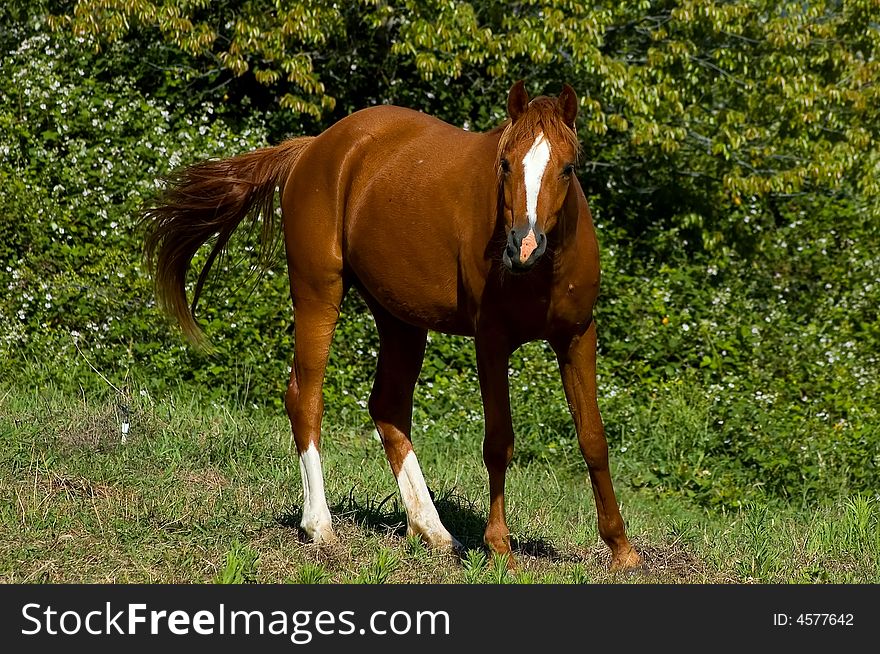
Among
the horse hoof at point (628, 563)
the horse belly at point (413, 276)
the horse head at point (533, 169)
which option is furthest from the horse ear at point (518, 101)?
the horse hoof at point (628, 563)

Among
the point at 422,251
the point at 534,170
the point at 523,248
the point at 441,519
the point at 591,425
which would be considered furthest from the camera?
the point at 441,519

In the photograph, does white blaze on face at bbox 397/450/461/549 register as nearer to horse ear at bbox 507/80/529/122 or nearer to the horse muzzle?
the horse muzzle

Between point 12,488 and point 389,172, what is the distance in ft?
7.76

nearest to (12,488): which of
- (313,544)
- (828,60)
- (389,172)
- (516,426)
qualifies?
(313,544)

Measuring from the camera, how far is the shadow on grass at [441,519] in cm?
596

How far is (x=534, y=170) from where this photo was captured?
4.71 meters

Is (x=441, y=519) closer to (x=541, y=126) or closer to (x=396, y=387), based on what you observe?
(x=396, y=387)

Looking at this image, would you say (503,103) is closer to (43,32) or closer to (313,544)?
(43,32)

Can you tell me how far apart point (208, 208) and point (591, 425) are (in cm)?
256

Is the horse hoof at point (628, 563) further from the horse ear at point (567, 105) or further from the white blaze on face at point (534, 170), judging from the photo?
the horse ear at point (567, 105)

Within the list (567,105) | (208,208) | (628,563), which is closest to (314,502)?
(628,563)

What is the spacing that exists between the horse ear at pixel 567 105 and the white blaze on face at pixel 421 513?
196cm

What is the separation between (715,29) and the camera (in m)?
10.4

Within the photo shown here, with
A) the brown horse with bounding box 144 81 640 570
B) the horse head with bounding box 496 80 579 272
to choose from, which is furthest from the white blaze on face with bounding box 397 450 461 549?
the horse head with bounding box 496 80 579 272
